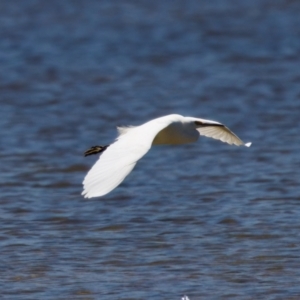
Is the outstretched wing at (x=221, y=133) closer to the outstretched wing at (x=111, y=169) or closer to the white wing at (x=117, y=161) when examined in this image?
the white wing at (x=117, y=161)

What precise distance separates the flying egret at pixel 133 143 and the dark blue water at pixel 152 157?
739 millimetres

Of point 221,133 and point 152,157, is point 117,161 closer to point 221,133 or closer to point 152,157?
point 221,133

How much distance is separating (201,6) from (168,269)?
13119 mm

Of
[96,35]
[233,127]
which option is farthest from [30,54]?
[233,127]

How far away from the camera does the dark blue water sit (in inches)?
230

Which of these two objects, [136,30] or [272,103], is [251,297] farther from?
[136,30]

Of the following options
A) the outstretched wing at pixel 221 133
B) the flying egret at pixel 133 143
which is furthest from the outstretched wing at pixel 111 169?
the outstretched wing at pixel 221 133

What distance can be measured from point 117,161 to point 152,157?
450cm

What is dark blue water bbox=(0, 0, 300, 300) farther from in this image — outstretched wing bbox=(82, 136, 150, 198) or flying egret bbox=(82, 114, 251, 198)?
outstretched wing bbox=(82, 136, 150, 198)

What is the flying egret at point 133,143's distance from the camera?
14.3ft

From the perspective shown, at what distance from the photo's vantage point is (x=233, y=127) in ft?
34.3

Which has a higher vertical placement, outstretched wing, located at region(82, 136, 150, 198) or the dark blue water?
the dark blue water

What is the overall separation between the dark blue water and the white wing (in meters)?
0.92

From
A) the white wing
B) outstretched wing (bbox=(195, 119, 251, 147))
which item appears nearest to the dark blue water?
outstretched wing (bbox=(195, 119, 251, 147))
